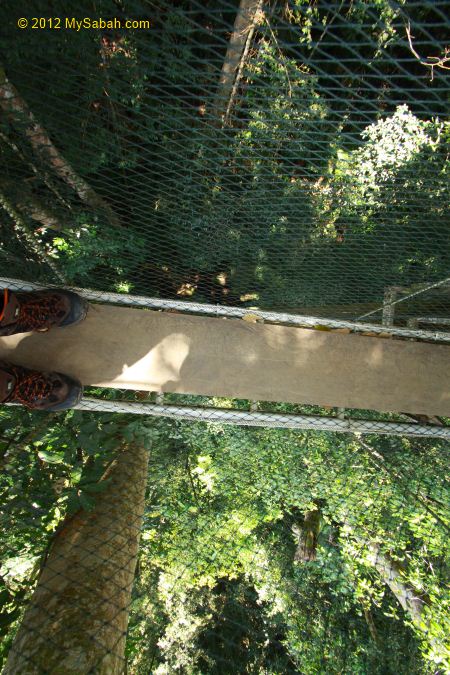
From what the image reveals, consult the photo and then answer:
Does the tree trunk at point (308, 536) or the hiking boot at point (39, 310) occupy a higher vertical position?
the hiking boot at point (39, 310)

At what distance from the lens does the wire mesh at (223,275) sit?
186 cm

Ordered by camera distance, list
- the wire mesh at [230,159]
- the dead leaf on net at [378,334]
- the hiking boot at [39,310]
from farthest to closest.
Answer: the dead leaf on net at [378,334], the wire mesh at [230,159], the hiking boot at [39,310]

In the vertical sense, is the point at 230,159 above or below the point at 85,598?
above

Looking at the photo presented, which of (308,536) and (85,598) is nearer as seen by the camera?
(85,598)

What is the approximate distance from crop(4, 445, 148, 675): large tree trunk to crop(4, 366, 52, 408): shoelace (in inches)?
25.8

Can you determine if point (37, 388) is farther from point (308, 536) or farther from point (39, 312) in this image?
point (308, 536)

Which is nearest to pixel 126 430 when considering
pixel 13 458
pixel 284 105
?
pixel 13 458

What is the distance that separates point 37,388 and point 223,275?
2.11m

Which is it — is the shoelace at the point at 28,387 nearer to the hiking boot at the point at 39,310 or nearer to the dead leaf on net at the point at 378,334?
the hiking boot at the point at 39,310

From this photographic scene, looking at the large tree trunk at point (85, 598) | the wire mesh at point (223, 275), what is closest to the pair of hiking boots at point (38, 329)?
the wire mesh at point (223, 275)

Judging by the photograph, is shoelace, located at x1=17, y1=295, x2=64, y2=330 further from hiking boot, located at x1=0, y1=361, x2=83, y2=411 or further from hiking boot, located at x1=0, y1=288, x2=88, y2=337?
hiking boot, located at x1=0, y1=361, x2=83, y2=411

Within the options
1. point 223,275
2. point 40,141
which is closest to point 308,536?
point 223,275

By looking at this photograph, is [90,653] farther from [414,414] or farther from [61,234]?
[61,234]

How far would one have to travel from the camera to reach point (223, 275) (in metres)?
3.59
